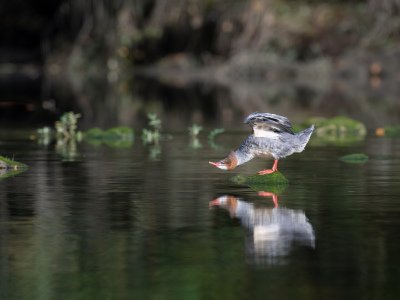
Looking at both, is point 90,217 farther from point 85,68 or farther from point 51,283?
point 85,68

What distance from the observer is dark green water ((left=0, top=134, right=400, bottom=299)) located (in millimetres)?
7527

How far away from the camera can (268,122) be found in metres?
12.3

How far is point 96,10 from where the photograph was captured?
47750 mm

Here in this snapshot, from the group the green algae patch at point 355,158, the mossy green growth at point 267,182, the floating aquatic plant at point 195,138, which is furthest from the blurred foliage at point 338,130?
the mossy green growth at point 267,182

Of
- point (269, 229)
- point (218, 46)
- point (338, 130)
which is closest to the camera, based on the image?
point (269, 229)

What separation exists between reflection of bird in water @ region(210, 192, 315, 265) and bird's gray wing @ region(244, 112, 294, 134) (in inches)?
40.0

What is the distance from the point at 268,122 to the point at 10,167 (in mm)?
3524

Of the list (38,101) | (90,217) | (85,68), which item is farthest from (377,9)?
(90,217)

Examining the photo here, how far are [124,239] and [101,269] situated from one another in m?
1.19

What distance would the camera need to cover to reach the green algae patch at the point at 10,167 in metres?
13.9

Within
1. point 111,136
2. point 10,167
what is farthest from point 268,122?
point 111,136

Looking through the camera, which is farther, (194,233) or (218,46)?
(218,46)

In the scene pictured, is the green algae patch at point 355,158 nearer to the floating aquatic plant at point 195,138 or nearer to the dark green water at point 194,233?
the dark green water at point 194,233

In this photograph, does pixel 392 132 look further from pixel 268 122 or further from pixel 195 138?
pixel 268 122
